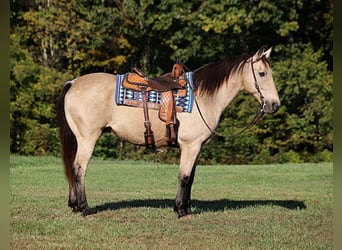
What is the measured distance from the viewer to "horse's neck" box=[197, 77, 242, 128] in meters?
7.50

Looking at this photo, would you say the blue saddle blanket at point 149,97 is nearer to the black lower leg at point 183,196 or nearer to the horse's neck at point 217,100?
the horse's neck at point 217,100

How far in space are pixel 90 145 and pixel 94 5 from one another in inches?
686

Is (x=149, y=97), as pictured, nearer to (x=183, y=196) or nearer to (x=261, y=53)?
(x=183, y=196)

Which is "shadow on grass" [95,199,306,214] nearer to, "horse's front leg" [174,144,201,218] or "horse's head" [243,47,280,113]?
"horse's front leg" [174,144,201,218]

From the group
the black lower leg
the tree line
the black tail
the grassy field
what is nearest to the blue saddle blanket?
the black tail

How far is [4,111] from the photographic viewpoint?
183 cm

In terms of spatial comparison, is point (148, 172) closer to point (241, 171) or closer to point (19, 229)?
point (241, 171)

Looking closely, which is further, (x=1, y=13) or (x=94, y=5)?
(x=94, y=5)

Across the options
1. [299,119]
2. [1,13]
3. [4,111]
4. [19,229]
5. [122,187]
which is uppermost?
[1,13]

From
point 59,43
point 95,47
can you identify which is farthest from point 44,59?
point 95,47

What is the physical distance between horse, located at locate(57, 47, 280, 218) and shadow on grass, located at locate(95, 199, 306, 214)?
733mm

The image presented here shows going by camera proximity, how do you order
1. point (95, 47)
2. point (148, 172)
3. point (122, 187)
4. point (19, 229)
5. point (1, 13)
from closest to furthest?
point (1, 13), point (19, 229), point (122, 187), point (148, 172), point (95, 47)

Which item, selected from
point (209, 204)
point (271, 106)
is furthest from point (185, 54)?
point (271, 106)

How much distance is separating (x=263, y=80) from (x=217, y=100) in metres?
0.61
